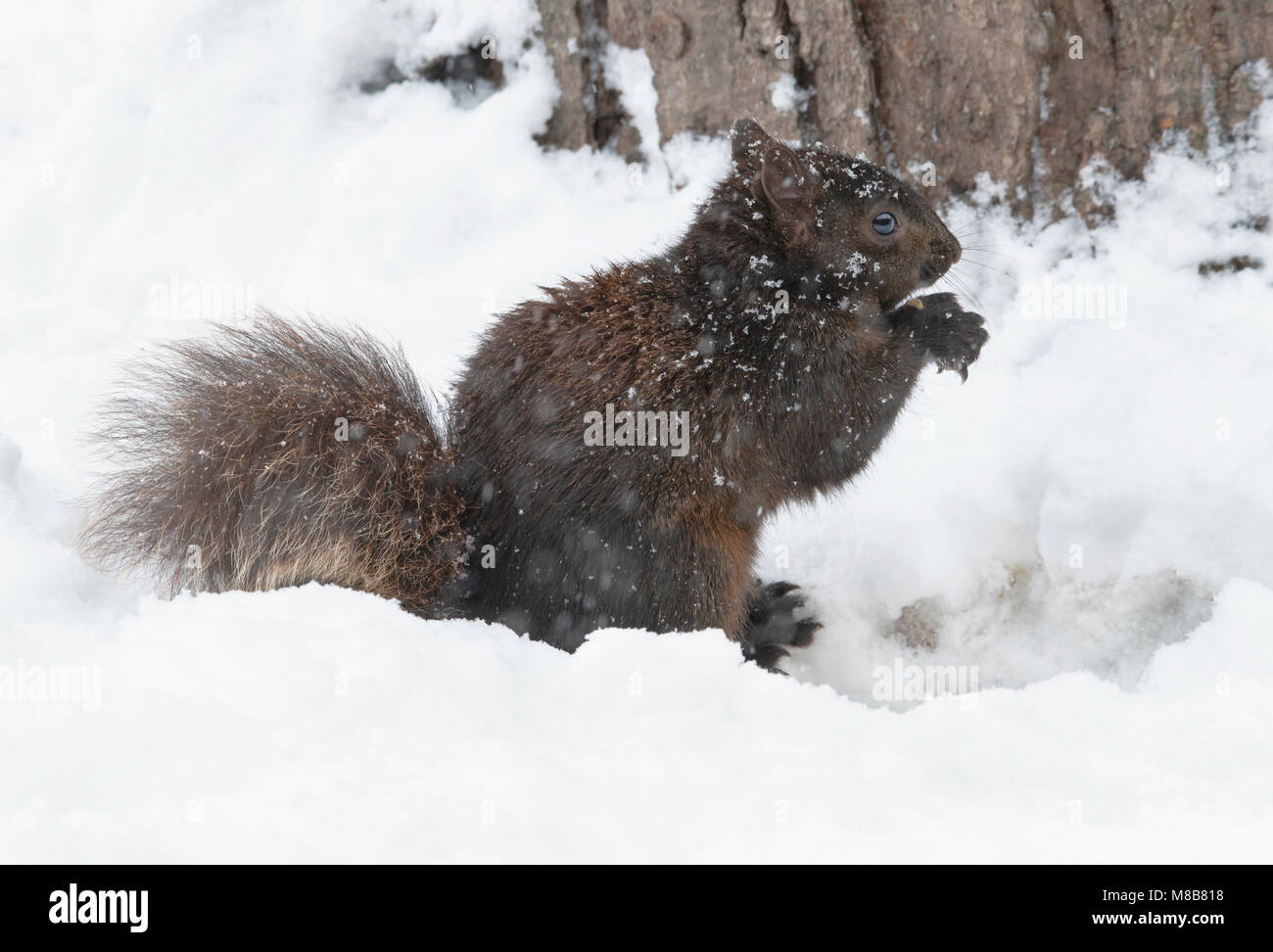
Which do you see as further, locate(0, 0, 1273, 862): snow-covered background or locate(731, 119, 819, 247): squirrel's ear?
locate(731, 119, 819, 247): squirrel's ear

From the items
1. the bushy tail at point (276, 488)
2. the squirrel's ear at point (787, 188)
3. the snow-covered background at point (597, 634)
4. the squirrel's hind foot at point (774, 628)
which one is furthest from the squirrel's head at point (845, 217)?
the bushy tail at point (276, 488)

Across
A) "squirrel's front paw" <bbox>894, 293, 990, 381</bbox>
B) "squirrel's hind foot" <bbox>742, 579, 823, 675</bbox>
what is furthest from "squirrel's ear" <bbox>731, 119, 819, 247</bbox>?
"squirrel's hind foot" <bbox>742, 579, 823, 675</bbox>

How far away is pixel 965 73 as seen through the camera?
329 cm

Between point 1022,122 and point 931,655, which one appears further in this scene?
point 1022,122

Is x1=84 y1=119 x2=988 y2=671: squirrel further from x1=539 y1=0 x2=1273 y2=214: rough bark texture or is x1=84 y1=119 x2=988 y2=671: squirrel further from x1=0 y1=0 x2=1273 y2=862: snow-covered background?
x1=539 y1=0 x2=1273 y2=214: rough bark texture

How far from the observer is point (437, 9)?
4.02 meters

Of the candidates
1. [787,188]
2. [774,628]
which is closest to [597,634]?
[774,628]

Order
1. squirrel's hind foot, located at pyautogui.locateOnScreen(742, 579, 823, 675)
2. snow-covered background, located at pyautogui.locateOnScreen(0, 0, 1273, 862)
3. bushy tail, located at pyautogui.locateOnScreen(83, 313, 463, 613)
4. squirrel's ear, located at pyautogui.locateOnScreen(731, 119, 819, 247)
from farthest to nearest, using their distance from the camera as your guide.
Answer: squirrel's hind foot, located at pyautogui.locateOnScreen(742, 579, 823, 675), squirrel's ear, located at pyautogui.locateOnScreen(731, 119, 819, 247), bushy tail, located at pyautogui.locateOnScreen(83, 313, 463, 613), snow-covered background, located at pyautogui.locateOnScreen(0, 0, 1273, 862)

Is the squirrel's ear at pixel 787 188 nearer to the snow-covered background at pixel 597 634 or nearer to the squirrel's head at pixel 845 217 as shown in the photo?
the squirrel's head at pixel 845 217

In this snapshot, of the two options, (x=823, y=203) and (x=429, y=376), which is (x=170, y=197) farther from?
(x=823, y=203)

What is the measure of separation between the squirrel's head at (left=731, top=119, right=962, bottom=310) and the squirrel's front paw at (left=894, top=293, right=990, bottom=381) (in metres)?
0.08

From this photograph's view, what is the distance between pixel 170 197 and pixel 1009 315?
2.96 meters

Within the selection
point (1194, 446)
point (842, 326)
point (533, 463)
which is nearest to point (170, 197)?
point (533, 463)

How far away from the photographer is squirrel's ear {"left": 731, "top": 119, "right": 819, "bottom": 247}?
8.77 ft
